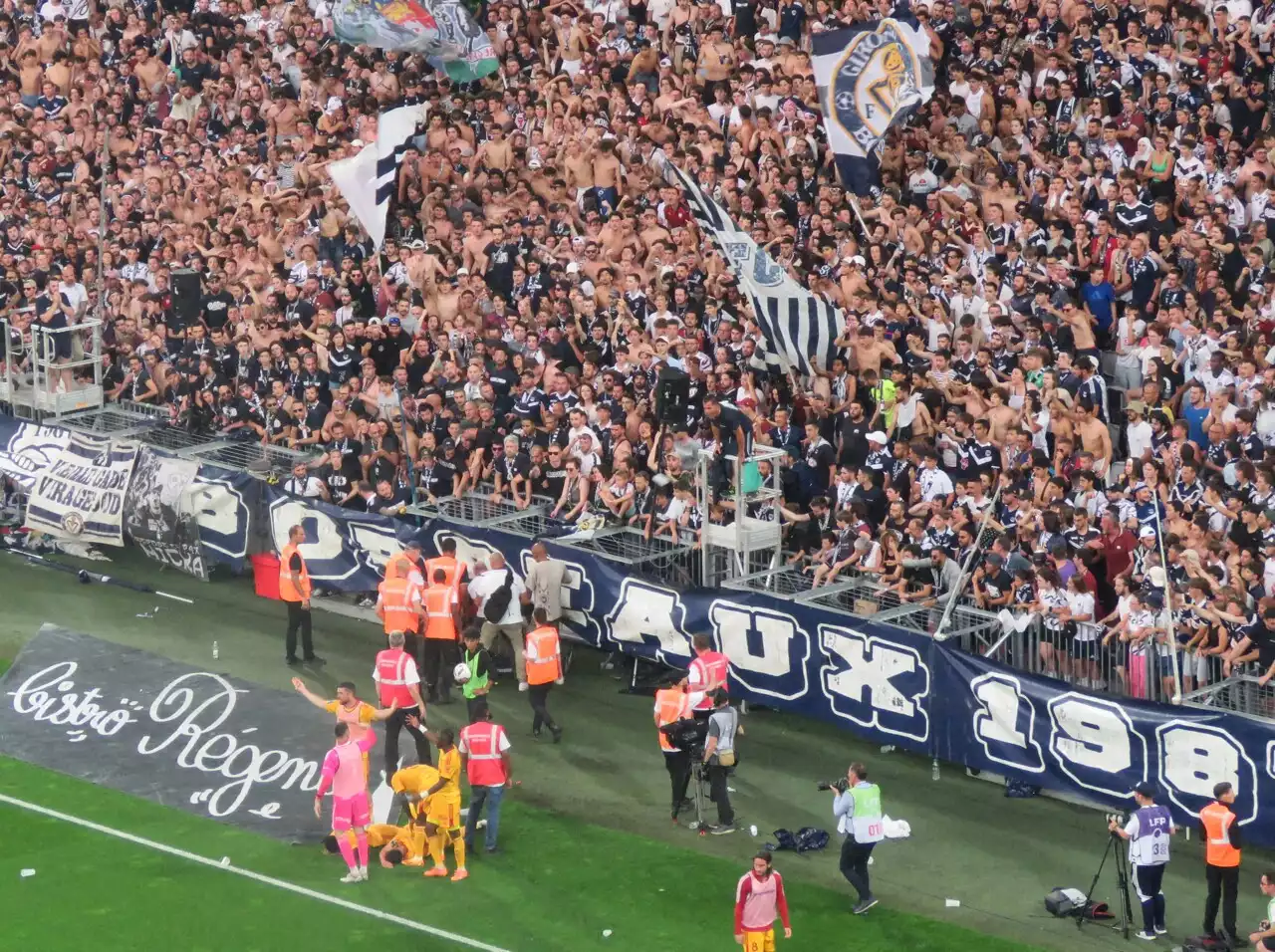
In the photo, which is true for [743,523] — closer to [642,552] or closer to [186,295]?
[642,552]

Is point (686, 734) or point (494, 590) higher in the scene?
point (494, 590)

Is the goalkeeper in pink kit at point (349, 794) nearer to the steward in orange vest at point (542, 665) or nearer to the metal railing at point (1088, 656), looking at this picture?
the steward in orange vest at point (542, 665)

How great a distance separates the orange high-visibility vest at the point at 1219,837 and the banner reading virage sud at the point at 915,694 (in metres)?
1.05

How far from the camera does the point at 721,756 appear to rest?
21906 mm

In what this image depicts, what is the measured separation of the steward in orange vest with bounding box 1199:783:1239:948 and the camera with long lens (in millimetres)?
5056

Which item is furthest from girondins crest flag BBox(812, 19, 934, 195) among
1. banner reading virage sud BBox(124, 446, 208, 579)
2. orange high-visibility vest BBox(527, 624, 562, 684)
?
banner reading virage sud BBox(124, 446, 208, 579)

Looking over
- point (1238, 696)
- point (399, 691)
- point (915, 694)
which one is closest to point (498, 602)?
point (399, 691)

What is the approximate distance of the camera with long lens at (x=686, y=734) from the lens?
21.9m

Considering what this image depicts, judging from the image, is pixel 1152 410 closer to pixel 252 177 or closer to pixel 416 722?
pixel 416 722

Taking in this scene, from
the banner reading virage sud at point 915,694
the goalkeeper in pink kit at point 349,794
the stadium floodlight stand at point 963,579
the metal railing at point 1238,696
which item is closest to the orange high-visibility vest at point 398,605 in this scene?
the banner reading virage sud at point 915,694

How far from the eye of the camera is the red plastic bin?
28766mm

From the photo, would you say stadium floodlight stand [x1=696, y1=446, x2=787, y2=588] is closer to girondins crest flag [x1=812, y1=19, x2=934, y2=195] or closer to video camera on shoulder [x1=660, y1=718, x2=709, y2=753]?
video camera on shoulder [x1=660, y1=718, x2=709, y2=753]

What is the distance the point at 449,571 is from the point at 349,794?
4.92 meters

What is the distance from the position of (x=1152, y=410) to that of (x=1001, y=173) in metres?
5.20
